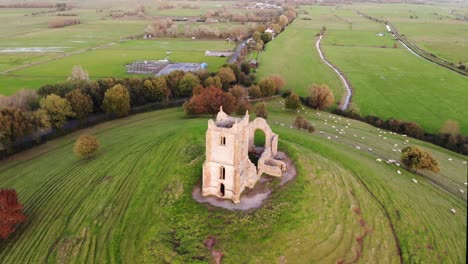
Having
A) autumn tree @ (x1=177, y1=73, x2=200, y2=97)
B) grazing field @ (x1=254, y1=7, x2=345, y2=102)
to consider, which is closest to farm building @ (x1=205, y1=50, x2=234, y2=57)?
grazing field @ (x1=254, y1=7, x2=345, y2=102)

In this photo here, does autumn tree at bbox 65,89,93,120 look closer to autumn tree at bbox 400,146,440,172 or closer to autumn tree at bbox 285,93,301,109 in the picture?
autumn tree at bbox 285,93,301,109

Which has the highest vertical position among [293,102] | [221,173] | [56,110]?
[221,173]

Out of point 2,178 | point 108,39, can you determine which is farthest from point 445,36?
point 2,178

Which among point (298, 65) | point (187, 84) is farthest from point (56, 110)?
point (298, 65)

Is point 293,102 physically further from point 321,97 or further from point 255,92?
point 255,92

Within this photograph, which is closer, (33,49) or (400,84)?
(400,84)
